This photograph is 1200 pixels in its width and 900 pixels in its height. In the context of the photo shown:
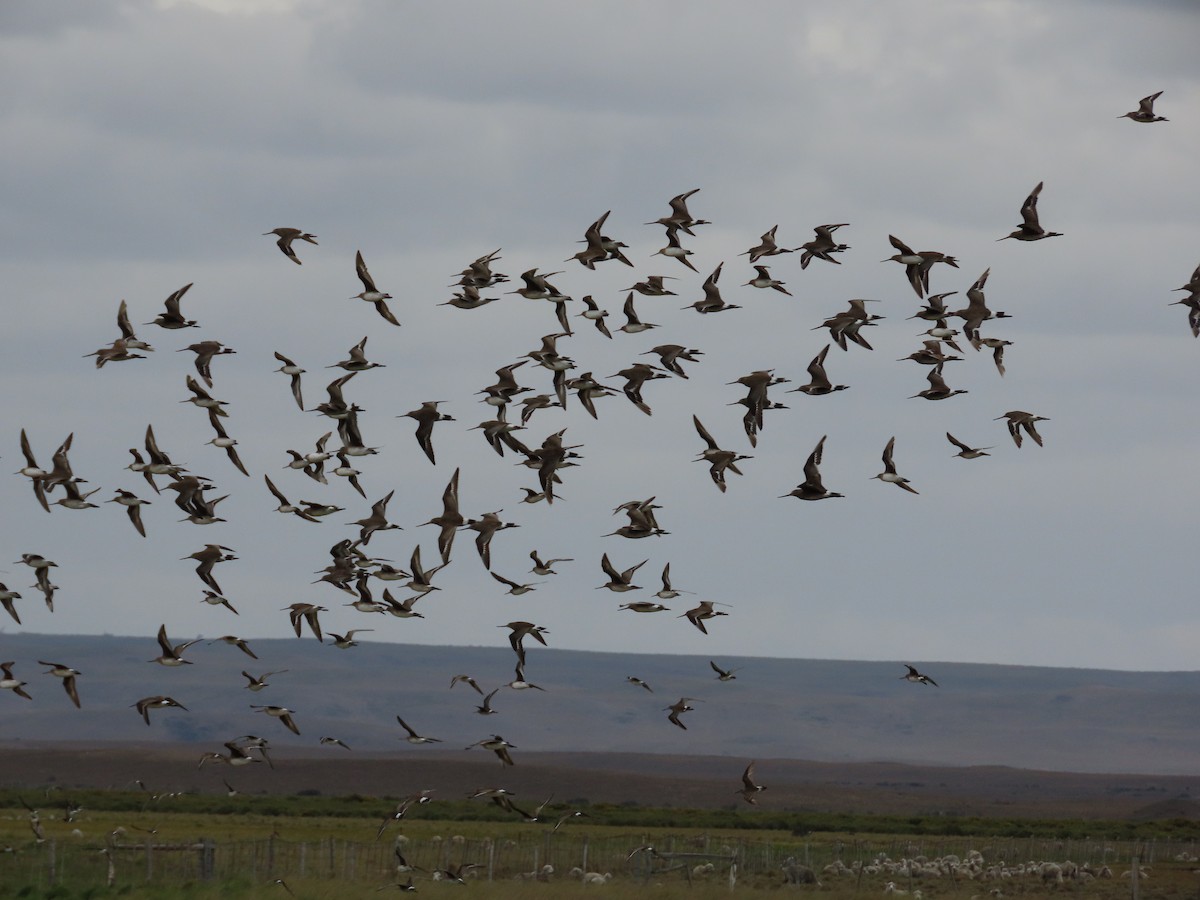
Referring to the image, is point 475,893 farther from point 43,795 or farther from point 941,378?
point 43,795

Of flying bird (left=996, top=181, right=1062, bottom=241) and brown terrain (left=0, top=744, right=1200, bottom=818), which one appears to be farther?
brown terrain (left=0, top=744, right=1200, bottom=818)

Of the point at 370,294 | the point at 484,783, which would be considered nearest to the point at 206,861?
the point at 370,294

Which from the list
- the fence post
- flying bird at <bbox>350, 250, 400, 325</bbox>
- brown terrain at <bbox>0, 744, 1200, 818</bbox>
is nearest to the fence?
the fence post

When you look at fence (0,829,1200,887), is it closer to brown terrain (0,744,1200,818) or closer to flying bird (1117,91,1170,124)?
flying bird (1117,91,1170,124)

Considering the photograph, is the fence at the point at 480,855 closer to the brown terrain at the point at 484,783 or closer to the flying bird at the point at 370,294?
the flying bird at the point at 370,294

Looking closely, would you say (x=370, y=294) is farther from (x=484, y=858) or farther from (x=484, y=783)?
(x=484, y=783)

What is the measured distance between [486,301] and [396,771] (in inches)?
5168

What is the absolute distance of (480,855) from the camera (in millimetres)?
72000

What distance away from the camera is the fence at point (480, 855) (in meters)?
52.9

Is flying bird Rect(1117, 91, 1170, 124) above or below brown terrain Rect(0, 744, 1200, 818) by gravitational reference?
above

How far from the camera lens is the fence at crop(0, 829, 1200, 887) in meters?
52.9

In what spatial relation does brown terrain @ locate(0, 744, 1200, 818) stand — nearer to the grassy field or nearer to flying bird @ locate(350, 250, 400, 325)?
the grassy field

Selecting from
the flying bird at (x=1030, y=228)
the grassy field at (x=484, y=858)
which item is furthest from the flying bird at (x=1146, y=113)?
the grassy field at (x=484, y=858)

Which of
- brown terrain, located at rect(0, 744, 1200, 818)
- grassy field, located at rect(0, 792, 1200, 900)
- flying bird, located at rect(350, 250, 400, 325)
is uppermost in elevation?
flying bird, located at rect(350, 250, 400, 325)
